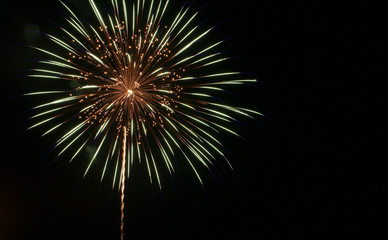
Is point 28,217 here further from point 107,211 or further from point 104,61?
point 104,61

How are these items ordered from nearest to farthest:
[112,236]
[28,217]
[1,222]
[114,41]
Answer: [114,41] < [1,222] < [28,217] < [112,236]

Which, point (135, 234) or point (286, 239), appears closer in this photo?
point (286, 239)

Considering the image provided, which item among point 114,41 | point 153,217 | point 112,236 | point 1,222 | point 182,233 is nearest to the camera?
point 114,41

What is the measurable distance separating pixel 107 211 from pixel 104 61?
676 inches

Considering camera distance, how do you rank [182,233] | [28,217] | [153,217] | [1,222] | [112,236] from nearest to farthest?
[1,222], [28,217], [112,236], [182,233], [153,217]

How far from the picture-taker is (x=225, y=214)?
70.6 feet

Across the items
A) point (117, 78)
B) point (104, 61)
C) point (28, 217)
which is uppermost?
point (28, 217)

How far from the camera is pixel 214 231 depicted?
→ 21.4 metres

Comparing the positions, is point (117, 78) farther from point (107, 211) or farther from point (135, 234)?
point (135, 234)

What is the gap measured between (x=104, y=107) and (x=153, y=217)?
18.7m

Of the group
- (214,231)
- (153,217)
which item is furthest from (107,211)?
(214,231)

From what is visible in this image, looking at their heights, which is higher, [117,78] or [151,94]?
[117,78]

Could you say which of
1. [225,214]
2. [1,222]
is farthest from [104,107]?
[225,214]

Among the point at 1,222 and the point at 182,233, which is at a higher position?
the point at 1,222
